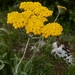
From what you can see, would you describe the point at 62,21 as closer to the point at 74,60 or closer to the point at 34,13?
the point at 74,60

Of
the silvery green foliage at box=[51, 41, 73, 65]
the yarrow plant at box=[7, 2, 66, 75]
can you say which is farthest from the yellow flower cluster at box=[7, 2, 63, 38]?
the silvery green foliage at box=[51, 41, 73, 65]

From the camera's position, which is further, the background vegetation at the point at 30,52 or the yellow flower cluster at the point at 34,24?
the background vegetation at the point at 30,52

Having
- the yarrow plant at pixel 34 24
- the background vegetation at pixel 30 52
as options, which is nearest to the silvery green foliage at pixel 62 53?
the background vegetation at pixel 30 52

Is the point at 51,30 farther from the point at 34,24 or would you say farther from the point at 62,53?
the point at 62,53

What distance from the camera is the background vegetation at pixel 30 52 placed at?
14.3ft

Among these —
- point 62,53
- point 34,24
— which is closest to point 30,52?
point 62,53

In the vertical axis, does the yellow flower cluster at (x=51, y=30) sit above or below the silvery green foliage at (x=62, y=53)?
above

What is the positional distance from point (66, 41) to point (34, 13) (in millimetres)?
2487

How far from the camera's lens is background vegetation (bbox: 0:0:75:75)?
172 inches

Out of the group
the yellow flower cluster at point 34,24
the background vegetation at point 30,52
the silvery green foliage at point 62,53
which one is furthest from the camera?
the silvery green foliage at point 62,53

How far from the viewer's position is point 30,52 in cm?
549

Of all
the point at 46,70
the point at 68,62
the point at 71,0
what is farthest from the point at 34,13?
the point at 71,0

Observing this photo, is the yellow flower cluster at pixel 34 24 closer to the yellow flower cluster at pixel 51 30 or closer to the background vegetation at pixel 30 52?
the yellow flower cluster at pixel 51 30

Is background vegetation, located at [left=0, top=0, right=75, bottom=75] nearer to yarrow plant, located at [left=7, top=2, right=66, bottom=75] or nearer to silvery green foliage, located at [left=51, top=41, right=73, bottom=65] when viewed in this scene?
silvery green foliage, located at [left=51, top=41, right=73, bottom=65]
